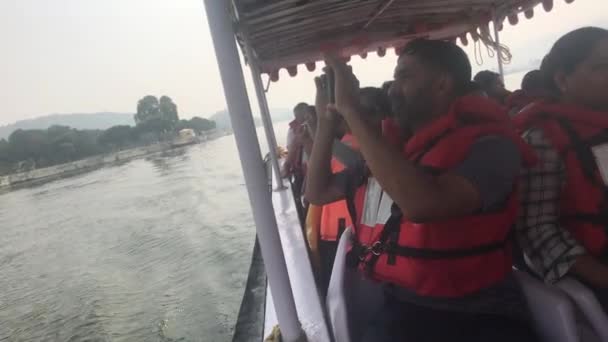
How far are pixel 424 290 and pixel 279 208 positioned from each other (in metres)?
3.11

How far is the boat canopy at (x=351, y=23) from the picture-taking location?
2330mm

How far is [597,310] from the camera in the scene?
3.27 ft

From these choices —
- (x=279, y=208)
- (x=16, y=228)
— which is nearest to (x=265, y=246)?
(x=279, y=208)

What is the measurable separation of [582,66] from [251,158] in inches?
43.3

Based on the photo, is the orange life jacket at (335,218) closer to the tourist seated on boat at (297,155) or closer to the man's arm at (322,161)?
the man's arm at (322,161)

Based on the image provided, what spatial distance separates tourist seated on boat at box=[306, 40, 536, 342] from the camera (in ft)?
2.98

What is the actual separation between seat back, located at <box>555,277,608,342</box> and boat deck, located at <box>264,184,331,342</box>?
77 centimetres

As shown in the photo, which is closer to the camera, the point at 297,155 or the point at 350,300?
the point at 350,300

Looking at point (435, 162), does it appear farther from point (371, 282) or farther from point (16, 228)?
point (16, 228)

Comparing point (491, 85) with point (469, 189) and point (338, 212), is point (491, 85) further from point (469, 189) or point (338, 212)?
point (469, 189)

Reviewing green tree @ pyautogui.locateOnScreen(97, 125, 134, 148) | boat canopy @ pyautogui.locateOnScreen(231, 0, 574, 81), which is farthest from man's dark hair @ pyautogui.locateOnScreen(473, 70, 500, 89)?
green tree @ pyautogui.locateOnScreen(97, 125, 134, 148)

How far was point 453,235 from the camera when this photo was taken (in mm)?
997

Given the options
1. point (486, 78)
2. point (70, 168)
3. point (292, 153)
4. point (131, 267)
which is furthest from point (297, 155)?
point (70, 168)

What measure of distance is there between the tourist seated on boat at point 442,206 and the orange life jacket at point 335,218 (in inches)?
30.3
